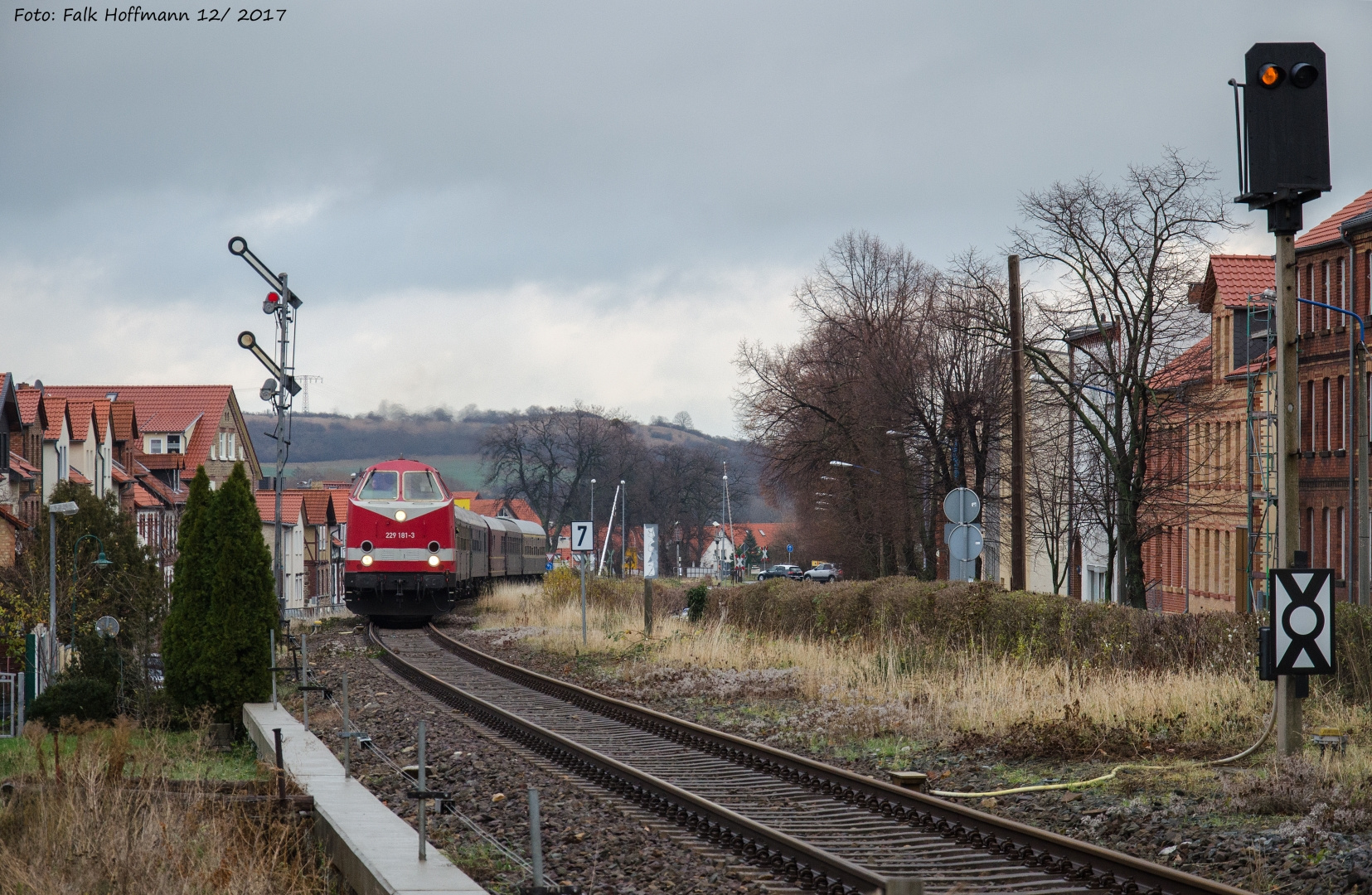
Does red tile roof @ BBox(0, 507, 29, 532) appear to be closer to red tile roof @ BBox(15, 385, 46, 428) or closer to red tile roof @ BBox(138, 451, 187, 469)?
red tile roof @ BBox(15, 385, 46, 428)

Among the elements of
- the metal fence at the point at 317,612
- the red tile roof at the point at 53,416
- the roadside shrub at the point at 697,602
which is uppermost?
the red tile roof at the point at 53,416

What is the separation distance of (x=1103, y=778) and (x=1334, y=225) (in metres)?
32.6

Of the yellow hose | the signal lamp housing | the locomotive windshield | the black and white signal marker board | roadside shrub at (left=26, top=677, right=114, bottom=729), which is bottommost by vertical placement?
roadside shrub at (left=26, top=677, right=114, bottom=729)

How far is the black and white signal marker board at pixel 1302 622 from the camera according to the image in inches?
432

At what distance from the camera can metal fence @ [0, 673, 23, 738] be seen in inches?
1057

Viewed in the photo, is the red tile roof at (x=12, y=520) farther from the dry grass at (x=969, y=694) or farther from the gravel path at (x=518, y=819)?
the gravel path at (x=518, y=819)

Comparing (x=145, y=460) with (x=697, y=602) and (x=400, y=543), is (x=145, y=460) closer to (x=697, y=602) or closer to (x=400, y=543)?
(x=400, y=543)

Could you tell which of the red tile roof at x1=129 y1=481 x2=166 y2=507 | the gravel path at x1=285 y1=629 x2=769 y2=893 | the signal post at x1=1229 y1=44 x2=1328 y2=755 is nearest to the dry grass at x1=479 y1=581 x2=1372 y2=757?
the signal post at x1=1229 y1=44 x2=1328 y2=755

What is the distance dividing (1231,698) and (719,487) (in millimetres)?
96219

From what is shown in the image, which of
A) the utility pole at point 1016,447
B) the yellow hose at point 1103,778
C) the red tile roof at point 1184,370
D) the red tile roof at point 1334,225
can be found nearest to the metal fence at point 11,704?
the utility pole at point 1016,447

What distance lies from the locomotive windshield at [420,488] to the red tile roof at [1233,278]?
977 inches

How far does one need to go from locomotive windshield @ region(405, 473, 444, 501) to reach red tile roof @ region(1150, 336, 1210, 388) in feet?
58.3

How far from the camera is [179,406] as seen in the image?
70250 millimetres

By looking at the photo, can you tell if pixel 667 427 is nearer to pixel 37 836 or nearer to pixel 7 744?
pixel 7 744
